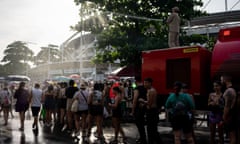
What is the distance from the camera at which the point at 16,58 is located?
301 feet

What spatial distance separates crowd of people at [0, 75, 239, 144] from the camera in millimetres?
6955

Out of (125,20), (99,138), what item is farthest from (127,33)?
(99,138)

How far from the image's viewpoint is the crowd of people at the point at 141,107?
6.95 metres

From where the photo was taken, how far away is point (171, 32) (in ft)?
40.9

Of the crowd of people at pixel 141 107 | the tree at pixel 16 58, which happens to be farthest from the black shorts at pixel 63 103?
the tree at pixel 16 58

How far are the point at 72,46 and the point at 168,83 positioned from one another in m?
88.6

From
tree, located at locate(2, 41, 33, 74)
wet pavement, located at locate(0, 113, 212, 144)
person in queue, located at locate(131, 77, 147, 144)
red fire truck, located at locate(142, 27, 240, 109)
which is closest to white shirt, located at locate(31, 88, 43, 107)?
wet pavement, located at locate(0, 113, 212, 144)

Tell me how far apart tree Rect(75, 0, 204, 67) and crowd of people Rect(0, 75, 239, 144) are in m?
4.44

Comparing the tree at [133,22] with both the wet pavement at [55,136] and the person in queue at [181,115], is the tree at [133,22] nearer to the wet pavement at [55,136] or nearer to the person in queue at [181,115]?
the wet pavement at [55,136]

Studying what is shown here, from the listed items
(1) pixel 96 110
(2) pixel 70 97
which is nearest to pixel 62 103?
(2) pixel 70 97

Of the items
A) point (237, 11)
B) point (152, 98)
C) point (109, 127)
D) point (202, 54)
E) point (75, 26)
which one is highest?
point (237, 11)

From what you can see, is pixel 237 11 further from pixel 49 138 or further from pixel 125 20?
pixel 49 138

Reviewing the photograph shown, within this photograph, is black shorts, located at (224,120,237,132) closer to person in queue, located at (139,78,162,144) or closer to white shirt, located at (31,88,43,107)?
person in queue, located at (139,78,162,144)

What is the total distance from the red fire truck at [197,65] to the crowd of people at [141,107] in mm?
561
